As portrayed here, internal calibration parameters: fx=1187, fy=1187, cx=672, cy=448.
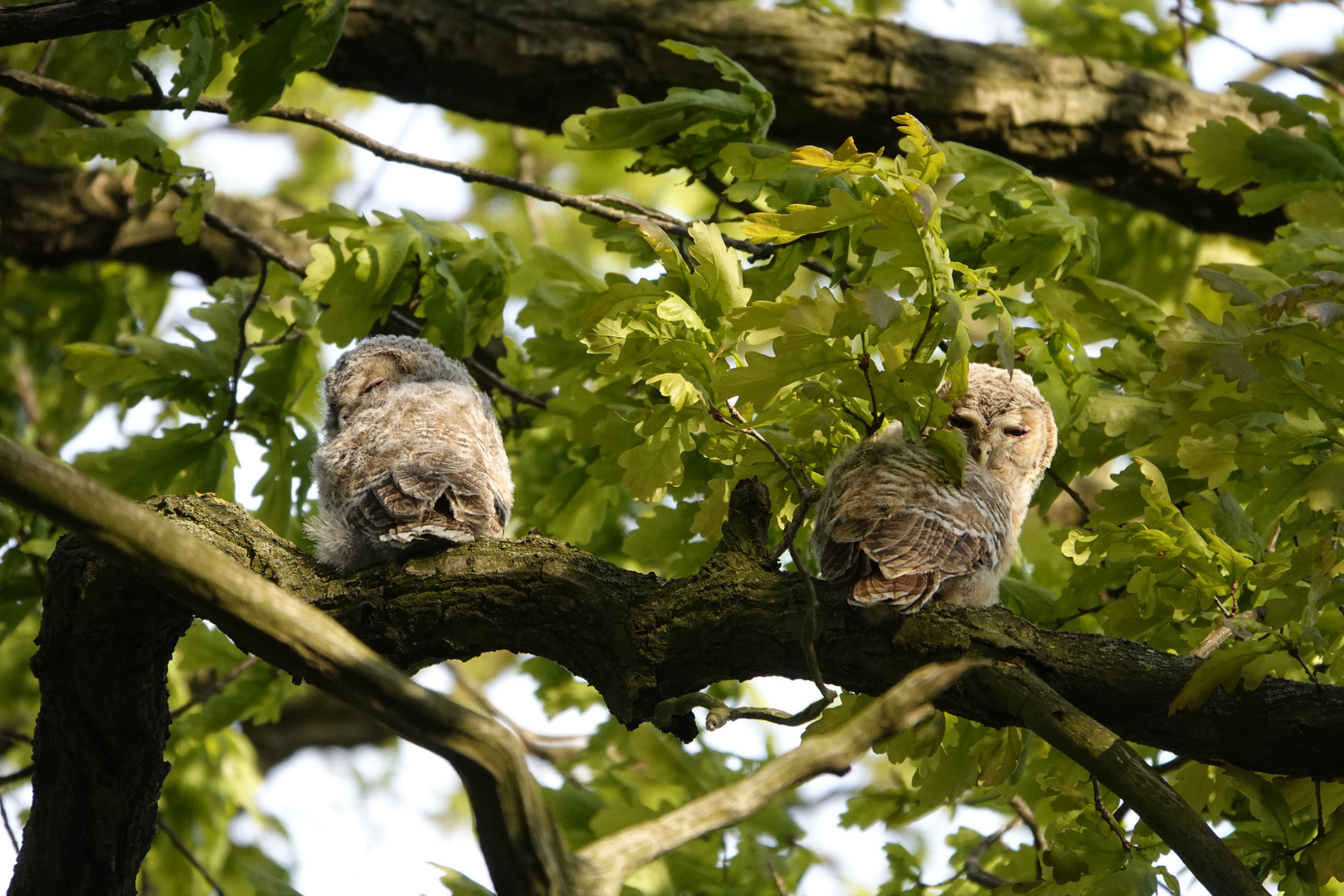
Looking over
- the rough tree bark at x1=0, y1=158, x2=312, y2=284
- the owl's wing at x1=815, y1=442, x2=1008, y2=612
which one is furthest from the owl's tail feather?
the rough tree bark at x1=0, y1=158, x2=312, y2=284

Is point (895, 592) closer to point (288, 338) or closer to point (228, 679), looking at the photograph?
point (288, 338)

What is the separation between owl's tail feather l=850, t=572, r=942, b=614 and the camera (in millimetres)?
2459

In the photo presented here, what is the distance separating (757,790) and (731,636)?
2.40ft

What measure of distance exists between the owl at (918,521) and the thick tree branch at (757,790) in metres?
0.51

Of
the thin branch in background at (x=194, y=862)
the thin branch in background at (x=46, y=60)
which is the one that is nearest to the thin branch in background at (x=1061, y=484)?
the thin branch in background at (x=194, y=862)

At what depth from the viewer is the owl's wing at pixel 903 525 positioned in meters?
2.50

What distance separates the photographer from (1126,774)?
2254 millimetres

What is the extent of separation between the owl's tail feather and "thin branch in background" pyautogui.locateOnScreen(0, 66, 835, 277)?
1362 mm

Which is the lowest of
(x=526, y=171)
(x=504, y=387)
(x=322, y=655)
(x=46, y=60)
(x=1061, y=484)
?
(x=322, y=655)

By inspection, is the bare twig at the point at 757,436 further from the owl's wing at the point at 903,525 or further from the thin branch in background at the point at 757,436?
→ the owl's wing at the point at 903,525

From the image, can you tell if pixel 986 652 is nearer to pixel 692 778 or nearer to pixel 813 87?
pixel 692 778

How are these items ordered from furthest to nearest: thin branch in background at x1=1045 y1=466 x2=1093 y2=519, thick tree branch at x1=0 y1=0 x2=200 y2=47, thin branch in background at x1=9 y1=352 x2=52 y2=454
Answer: thin branch in background at x1=9 y1=352 x2=52 y2=454
thin branch in background at x1=1045 y1=466 x2=1093 y2=519
thick tree branch at x1=0 y1=0 x2=200 y2=47

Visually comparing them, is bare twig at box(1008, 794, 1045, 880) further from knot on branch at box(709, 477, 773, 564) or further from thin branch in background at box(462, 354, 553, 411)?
thin branch in background at box(462, 354, 553, 411)

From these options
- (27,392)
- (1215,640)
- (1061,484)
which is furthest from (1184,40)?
(27,392)
